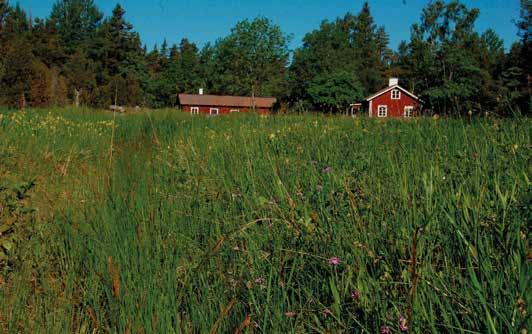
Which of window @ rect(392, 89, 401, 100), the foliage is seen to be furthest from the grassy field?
window @ rect(392, 89, 401, 100)

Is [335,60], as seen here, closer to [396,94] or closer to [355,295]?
[396,94]

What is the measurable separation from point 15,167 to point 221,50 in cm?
7205

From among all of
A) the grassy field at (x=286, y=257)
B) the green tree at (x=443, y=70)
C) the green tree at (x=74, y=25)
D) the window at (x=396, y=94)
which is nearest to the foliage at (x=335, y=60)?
the window at (x=396, y=94)

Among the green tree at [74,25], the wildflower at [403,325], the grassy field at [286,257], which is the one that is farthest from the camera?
the green tree at [74,25]

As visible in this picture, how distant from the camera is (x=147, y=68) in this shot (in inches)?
3002

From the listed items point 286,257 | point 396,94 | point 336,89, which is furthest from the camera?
point 336,89

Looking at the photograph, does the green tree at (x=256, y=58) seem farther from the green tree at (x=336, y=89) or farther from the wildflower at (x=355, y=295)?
the wildflower at (x=355, y=295)

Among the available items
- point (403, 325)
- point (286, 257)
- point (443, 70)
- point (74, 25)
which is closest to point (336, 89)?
point (74, 25)

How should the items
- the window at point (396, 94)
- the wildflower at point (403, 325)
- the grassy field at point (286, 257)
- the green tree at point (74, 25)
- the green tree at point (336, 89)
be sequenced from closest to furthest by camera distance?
the wildflower at point (403, 325), the grassy field at point (286, 257), the window at point (396, 94), the green tree at point (336, 89), the green tree at point (74, 25)

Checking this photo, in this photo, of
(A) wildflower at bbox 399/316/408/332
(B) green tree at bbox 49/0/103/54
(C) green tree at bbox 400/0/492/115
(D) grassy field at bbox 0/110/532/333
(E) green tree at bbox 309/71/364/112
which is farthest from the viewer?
(B) green tree at bbox 49/0/103/54

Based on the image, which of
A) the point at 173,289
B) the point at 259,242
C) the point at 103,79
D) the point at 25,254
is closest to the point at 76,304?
the point at 173,289

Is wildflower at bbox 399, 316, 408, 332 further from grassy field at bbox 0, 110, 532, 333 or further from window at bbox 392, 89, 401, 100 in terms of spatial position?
window at bbox 392, 89, 401, 100

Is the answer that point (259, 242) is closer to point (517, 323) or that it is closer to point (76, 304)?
point (76, 304)

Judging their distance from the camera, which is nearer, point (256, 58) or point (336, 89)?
point (336, 89)
